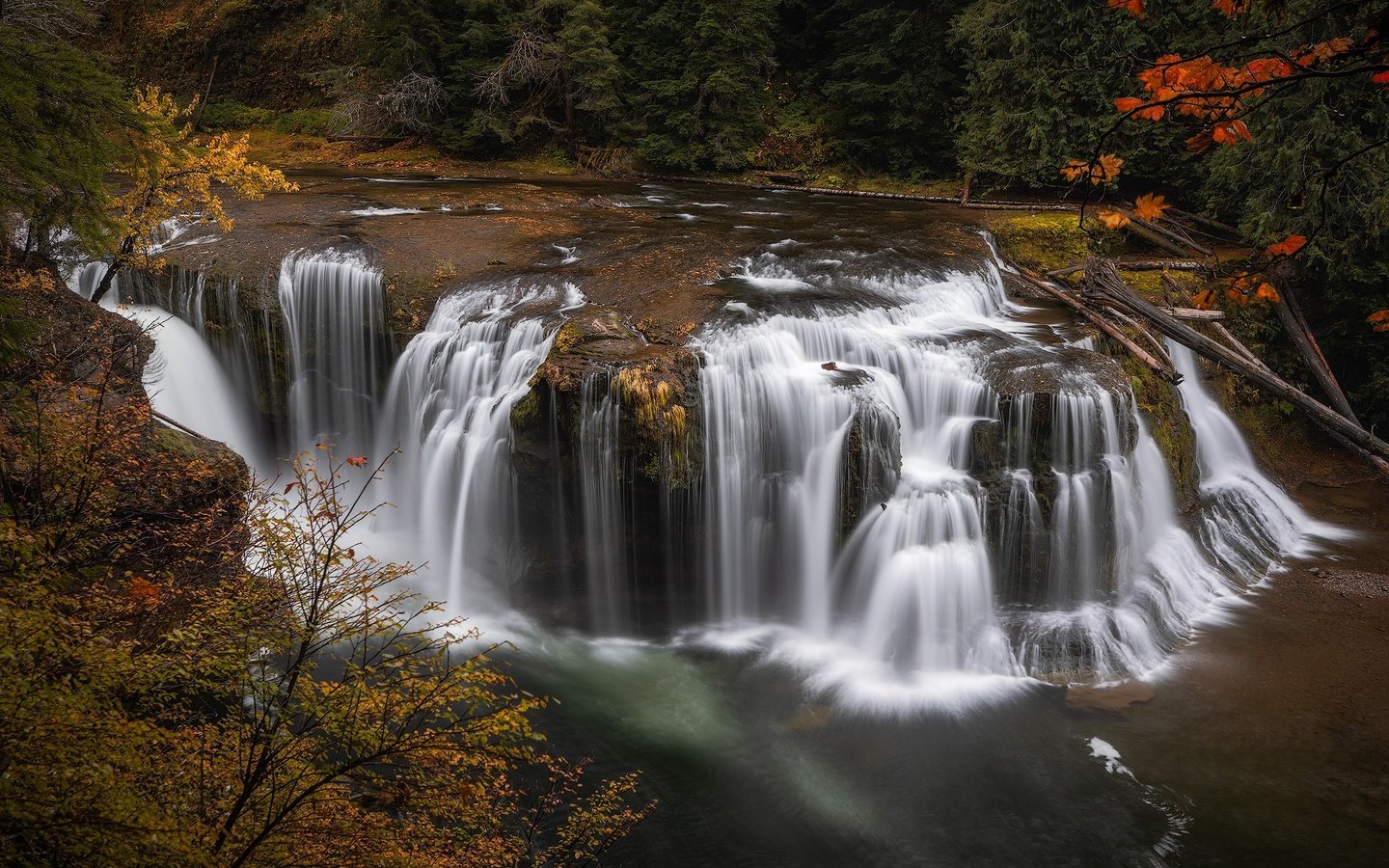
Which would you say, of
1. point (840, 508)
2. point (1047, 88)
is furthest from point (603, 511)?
point (1047, 88)

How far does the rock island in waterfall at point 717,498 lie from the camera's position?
4.18 metres

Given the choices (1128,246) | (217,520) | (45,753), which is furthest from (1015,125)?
(45,753)

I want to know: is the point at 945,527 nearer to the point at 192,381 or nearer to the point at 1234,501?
the point at 1234,501

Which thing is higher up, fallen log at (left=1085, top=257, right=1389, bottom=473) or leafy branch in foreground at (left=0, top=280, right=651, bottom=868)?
fallen log at (left=1085, top=257, right=1389, bottom=473)

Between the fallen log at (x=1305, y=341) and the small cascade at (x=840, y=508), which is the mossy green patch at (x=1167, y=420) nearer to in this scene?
the small cascade at (x=840, y=508)

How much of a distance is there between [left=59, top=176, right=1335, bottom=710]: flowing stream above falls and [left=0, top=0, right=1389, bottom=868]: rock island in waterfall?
0.06 meters

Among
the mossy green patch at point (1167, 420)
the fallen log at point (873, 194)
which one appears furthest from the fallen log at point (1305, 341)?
the fallen log at point (873, 194)

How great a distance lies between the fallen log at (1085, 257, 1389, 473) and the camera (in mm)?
11383

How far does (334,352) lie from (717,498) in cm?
643

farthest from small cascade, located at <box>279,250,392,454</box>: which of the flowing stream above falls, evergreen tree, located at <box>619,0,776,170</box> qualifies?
evergreen tree, located at <box>619,0,776,170</box>

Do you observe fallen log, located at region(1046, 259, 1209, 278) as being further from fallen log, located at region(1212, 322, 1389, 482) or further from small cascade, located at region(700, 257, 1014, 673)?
small cascade, located at region(700, 257, 1014, 673)

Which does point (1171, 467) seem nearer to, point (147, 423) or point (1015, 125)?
point (1015, 125)

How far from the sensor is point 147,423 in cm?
780

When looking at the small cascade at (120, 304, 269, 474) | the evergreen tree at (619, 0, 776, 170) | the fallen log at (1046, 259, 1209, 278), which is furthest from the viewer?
the evergreen tree at (619, 0, 776, 170)
